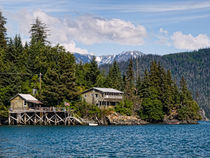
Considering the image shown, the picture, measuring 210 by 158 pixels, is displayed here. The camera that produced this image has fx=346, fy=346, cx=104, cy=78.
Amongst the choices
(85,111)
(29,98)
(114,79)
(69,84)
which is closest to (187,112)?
(114,79)

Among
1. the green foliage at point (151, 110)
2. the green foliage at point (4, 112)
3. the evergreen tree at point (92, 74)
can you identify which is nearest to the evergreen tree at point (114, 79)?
the evergreen tree at point (92, 74)

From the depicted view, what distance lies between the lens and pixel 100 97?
9206cm

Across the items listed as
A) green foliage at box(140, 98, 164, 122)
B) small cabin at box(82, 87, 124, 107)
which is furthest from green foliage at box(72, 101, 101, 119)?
green foliage at box(140, 98, 164, 122)

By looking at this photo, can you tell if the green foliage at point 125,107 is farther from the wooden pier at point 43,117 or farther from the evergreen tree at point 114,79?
the evergreen tree at point 114,79

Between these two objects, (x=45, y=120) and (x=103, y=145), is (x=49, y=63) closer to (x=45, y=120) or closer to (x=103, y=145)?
(x=45, y=120)

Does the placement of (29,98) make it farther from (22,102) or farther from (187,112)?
(187,112)

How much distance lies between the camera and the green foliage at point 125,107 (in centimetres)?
9108

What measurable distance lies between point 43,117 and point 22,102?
7.00 m

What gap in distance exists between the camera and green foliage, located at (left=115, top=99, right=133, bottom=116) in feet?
299

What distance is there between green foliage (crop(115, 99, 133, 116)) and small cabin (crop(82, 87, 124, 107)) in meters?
1.70

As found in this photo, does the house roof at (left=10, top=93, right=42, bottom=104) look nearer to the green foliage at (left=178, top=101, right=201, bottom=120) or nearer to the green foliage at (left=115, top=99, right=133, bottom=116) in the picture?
the green foliage at (left=115, top=99, right=133, bottom=116)

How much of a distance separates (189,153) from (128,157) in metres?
6.87

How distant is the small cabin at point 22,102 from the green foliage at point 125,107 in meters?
20.8

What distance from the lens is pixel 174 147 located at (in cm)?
3953
